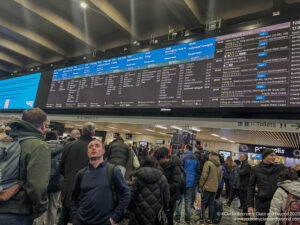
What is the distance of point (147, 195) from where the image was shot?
2.23 meters

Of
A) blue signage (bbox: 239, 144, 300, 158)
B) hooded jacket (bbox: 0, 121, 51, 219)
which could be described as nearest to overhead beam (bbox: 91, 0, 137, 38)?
hooded jacket (bbox: 0, 121, 51, 219)

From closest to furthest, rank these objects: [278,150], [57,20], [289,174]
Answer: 1. [289,174]
2. [57,20]
3. [278,150]

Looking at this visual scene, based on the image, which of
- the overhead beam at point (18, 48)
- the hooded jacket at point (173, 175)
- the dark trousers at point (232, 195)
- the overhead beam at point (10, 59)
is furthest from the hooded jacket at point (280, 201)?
the overhead beam at point (10, 59)

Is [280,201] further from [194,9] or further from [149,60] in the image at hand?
[194,9]

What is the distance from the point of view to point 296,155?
11.1 m

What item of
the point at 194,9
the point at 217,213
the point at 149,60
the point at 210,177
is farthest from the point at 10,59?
the point at 217,213

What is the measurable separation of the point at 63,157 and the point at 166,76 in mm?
2346

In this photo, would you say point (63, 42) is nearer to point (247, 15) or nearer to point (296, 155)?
point (247, 15)

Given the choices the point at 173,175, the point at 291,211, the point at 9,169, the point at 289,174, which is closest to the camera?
the point at 9,169

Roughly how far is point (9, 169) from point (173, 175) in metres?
2.18

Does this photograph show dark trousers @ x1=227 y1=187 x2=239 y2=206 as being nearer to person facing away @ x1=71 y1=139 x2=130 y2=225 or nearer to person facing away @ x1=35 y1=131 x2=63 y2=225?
person facing away @ x1=35 y1=131 x2=63 y2=225

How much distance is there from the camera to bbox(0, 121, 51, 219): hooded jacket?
1.38m

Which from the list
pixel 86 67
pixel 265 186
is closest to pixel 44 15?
pixel 86 67

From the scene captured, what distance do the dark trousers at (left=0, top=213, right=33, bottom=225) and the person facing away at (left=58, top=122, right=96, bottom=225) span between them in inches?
41.5
